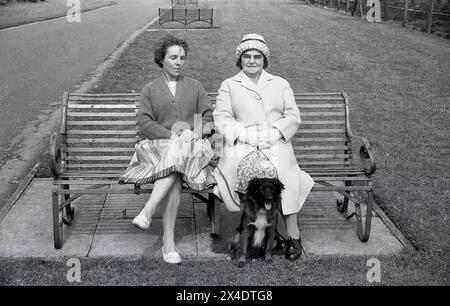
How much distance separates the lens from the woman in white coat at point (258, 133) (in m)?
4.71

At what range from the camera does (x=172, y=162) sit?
180 inches

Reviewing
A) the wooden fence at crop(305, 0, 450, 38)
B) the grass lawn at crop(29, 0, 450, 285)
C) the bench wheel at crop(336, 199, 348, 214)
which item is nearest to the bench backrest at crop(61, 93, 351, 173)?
the bench wheel at crop(336, 199, 348, 214)

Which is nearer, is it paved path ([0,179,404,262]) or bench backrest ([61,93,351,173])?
paved path ([0,179,404,262])

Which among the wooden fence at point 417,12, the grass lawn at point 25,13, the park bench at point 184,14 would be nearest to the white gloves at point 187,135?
the wooden fence at point 417,12

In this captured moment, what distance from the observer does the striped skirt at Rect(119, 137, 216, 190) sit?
4586mm

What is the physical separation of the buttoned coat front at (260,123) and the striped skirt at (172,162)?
0.42 ft

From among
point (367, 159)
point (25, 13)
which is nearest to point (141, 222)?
point (367, 159)

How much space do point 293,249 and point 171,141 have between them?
1.27 meters

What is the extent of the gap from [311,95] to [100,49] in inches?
500

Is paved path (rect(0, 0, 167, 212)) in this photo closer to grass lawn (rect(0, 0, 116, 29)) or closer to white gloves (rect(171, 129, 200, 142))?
grass lawn (rect(0, 0, 116, 29))

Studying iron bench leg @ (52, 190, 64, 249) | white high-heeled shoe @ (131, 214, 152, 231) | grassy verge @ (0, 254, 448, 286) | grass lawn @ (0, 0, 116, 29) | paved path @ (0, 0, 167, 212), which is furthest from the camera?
grass lawn @ (0, 0, 116, 29)

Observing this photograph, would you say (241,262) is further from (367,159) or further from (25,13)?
(25,13)

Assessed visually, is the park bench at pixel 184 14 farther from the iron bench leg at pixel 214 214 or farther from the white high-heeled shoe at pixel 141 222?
the white high-heeled shoe at pixel 141 222
